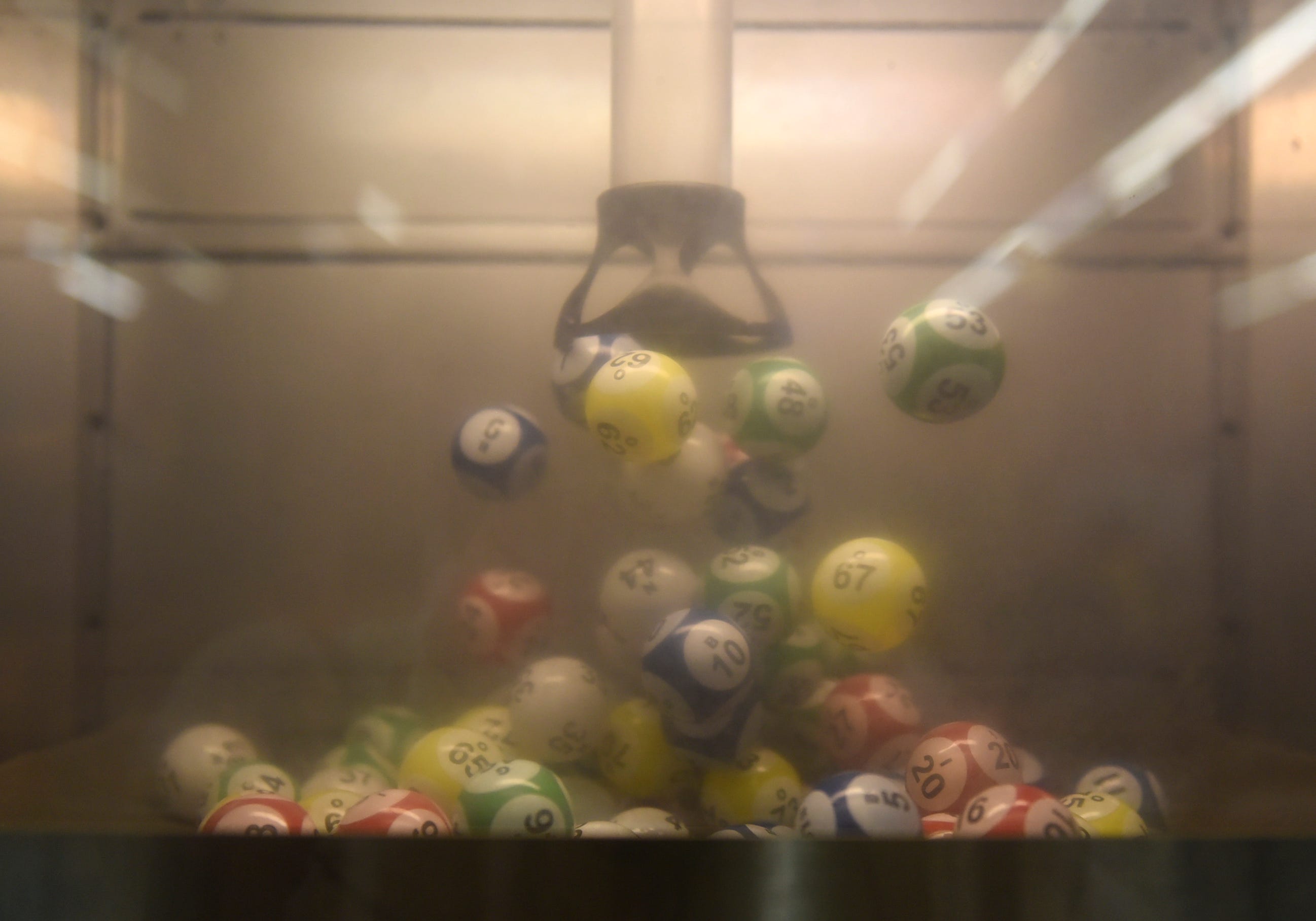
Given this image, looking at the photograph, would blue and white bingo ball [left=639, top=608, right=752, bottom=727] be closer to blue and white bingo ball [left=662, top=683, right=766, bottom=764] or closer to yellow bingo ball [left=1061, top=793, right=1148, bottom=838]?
blue and white bingo ball [left=662, top=683, right=766, bottom=764]

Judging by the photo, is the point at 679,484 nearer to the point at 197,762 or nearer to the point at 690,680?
the point at 690,680

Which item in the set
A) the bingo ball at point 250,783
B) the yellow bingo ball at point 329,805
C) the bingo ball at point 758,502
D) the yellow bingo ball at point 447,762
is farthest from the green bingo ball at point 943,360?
the bingo ball at point 250,783

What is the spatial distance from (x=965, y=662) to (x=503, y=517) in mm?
819

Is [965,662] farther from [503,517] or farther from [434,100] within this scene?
[434,100]

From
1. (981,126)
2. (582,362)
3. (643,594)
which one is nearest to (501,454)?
(582,362)

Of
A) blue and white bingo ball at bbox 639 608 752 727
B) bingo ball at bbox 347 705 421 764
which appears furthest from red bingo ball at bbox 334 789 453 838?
blue and white bingo ball at bbox 639 608 752 727

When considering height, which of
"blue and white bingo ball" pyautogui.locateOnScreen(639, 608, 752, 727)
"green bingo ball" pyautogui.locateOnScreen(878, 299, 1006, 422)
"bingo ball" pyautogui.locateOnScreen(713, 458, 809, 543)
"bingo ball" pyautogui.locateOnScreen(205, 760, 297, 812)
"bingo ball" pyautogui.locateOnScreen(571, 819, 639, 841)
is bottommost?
"bingo ball" pyautogui.locateOnScreen(571, 819, 639, 841)

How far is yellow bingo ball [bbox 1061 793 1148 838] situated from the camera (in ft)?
4.02

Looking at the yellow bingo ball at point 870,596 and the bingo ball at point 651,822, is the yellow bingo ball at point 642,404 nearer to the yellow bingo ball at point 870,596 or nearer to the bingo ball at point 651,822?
the yellow bingo ball at point 870,596

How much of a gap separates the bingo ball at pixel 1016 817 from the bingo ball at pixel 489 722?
2.25 ft

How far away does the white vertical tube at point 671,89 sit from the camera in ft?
4.76

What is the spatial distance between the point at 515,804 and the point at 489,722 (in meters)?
0.27

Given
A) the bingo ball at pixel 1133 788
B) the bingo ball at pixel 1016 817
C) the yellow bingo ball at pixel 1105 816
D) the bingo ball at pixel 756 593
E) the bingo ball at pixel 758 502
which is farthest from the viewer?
the bingo ball at pixel 758 502

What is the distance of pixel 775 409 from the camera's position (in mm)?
1514
